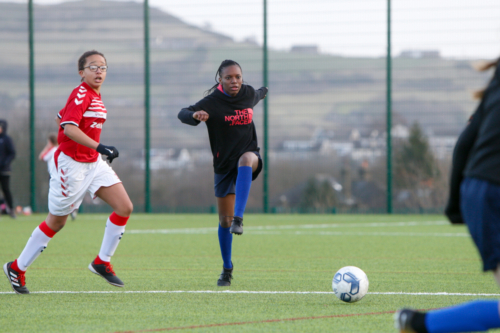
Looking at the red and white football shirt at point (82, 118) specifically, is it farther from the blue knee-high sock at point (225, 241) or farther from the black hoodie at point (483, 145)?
the black hoodie at point (483, 145)

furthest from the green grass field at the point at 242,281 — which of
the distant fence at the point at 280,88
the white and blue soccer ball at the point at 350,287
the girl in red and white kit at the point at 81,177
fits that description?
the distant fence at the point at 280,88

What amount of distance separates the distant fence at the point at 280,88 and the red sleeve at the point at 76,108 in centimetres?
1214

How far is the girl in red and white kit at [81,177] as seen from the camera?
5.68 meters

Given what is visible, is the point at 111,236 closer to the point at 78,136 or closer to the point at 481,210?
the point at 78,136

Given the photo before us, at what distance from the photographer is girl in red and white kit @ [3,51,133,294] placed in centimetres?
568

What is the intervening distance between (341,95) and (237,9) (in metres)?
3.54

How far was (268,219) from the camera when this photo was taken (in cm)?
1594

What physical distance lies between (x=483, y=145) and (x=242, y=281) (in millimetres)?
3828

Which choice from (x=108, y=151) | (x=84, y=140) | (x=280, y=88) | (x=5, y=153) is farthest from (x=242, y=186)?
(x=280, y=88)

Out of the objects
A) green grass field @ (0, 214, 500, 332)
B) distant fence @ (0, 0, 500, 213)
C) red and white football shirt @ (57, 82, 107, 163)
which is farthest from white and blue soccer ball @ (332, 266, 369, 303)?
distant fence @ (0, 0, 500, 213)

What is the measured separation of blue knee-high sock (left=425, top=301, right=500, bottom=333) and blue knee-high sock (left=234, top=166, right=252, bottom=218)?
11.1 ft

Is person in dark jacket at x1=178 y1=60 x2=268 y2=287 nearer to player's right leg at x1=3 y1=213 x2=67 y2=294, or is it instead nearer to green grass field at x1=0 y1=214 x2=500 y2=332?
green grass field at x1=0 y1=214 x2=500 y2=332

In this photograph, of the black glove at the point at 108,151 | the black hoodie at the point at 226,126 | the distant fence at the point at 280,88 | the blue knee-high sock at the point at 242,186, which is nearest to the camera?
the black glove at the point at 108,151

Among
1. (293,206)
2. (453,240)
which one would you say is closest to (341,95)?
(293,206)
